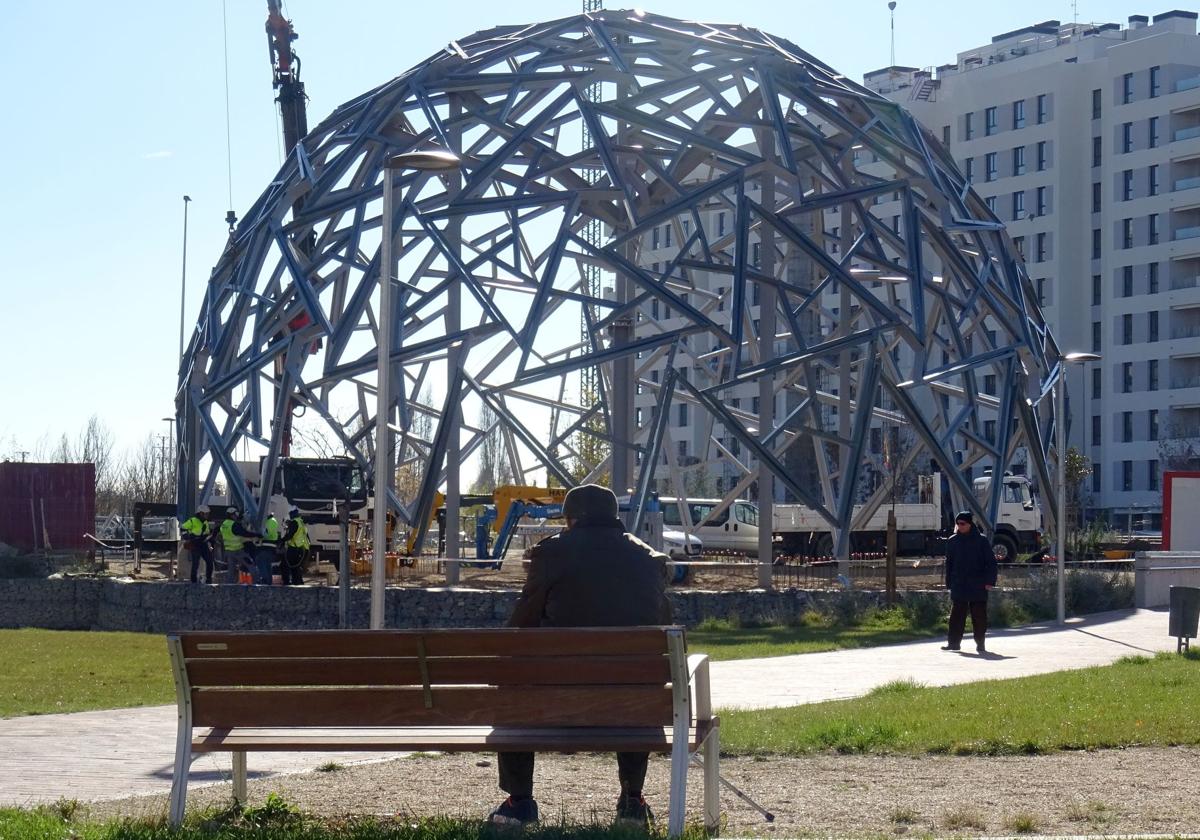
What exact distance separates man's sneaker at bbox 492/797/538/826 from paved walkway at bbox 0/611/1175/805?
251 centimetres

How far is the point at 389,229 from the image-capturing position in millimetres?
14211

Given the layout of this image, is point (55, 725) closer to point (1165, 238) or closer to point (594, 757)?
point (594, 757)

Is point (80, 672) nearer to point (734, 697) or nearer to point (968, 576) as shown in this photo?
point (734, 697)

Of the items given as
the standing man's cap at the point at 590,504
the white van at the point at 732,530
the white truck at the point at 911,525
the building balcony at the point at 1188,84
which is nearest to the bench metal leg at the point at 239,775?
the standing man's cap at the point at 590,504

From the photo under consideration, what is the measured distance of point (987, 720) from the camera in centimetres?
1143

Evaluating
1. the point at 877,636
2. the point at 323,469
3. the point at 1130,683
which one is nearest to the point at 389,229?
the point at 1130,683

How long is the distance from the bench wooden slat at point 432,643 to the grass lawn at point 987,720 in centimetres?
353

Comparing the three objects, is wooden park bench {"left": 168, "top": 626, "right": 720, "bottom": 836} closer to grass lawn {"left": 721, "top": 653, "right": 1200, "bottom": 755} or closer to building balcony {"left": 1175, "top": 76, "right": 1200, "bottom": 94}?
grass lawn {"left": 721, "top": 653, "right": 1200, "bottom": 755}

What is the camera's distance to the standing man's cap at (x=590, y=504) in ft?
26.4

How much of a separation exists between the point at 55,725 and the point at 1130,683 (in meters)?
8.90

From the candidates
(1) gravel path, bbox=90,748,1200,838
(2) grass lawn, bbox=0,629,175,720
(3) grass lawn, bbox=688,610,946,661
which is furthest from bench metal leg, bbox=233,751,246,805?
(3) grass lawn, bbox=688,610,946,661

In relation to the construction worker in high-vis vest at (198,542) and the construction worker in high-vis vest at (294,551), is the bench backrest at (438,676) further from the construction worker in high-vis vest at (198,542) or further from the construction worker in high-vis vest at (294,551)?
the construction worker in high-vis vest at (198,542)

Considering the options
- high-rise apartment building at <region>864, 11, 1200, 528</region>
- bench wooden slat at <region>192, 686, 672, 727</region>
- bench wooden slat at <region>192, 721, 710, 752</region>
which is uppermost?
high-rise apartment building at <region>864, 11, 1200, 528</region>

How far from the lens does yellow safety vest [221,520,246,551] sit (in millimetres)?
30672
